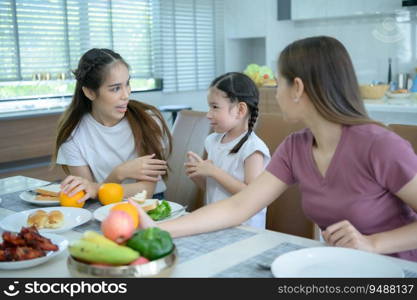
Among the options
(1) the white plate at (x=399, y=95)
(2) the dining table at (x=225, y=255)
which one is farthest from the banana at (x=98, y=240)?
(1) the white plate at (x=399, y=95)

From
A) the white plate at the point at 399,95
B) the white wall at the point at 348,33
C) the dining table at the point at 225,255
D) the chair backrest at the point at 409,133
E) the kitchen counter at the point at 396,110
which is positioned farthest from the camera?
the white wall at the point at 348,33

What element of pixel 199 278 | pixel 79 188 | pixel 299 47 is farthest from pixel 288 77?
pixel 79 188

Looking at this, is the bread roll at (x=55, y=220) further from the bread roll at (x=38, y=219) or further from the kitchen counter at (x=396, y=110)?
the kitchen counter at (x=396, y=110)

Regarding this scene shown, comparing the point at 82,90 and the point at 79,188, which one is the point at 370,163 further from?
the point at 82,90

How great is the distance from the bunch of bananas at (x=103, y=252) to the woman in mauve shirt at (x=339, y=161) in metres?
0.38

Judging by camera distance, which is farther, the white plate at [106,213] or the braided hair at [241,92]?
the braided hair at [241,92]

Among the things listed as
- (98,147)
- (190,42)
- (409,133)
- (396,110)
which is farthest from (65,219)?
(190,42)

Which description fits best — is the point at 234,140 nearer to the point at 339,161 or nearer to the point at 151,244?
the point at 339,161

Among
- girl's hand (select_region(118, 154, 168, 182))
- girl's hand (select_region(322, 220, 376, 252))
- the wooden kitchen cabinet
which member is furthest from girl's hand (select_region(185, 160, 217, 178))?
the wooden kitchen cabinet

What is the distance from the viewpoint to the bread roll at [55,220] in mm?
1372

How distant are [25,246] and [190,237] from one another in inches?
16.0

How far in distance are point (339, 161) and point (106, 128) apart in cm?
111

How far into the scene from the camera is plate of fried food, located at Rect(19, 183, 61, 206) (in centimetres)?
166

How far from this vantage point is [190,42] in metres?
5.60
